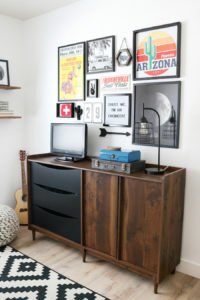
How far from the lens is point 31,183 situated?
2.88 meters

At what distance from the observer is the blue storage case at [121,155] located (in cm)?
222

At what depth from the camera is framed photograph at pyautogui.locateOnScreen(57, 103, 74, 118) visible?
3.03 metres

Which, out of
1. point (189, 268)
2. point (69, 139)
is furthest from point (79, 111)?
point (189, 268)

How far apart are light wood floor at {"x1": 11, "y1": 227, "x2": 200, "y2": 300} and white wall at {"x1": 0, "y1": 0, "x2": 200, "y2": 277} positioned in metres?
0.22

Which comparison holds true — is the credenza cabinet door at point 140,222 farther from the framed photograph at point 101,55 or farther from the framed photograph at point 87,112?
the framed photograph at point 101,55

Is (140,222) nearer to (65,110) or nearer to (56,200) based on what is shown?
(56,200)

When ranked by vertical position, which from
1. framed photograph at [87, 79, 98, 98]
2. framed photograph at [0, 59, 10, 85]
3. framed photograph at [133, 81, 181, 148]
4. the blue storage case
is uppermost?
framed photograph at [0, 59, 10, 85]

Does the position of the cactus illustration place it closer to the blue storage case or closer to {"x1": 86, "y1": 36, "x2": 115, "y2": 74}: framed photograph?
{"x1": 86, "y1": 36, "x2": 115, "y2": 74}: framed photograph

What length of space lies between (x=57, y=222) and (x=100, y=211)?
0.55 metres

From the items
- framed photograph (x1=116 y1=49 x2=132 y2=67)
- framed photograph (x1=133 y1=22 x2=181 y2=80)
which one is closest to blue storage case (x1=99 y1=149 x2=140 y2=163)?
framed photograph (x1=133 y1=22 x2=181 y2=80)

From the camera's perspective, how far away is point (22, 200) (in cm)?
343

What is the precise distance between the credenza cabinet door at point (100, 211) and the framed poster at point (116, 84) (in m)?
0.86

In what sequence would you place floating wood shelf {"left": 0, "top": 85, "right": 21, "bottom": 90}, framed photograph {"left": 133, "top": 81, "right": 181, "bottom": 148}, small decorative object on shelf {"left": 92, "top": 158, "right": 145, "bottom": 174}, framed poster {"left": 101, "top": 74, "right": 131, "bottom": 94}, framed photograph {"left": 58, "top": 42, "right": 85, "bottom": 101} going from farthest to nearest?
floating wood shelf {"left": 0, "top": 85, "right": 21, "bottom": 90} → framed photograph {"left": 58, "top": 42, "right": 85, "bottom": 101} → framed poster {"left": 101, "top": 74, "right": 131, "bottom": 94} → framed photograph {"left": 133, "top": 81, "right": 181, "bottom": 148} → small decorative object on shelf {"left": 92, "top": 158, "right": 145, "bottom": 174}

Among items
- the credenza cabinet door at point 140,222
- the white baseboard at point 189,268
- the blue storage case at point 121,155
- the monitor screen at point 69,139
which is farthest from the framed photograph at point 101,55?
the white baseboard at point 189,268
